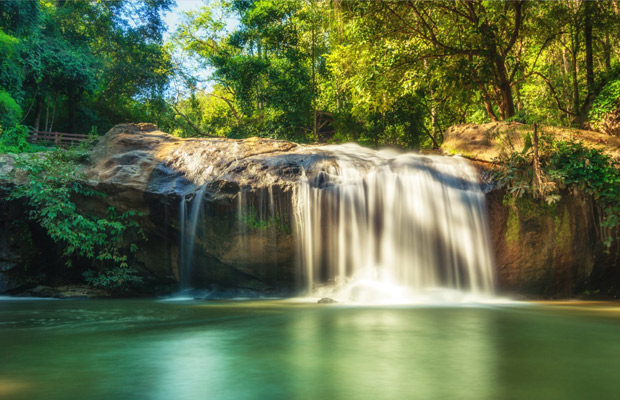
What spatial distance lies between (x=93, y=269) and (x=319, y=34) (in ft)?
52.2

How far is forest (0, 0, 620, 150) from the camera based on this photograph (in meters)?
12.5

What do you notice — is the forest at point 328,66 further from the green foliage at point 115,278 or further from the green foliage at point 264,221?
the green foliage at point 264,221

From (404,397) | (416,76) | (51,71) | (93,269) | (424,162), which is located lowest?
(404,397)

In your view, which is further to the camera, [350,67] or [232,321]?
[350,67]

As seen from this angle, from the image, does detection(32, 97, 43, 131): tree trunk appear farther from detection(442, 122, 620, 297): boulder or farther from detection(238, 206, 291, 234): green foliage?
detection(442, 122, 620, 297): boulder

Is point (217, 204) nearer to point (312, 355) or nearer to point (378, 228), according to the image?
point (378, 228)

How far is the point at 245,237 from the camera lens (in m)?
9.47

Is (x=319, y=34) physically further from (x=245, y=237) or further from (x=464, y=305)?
(x=464, y=305)

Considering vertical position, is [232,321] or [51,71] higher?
[51,71]

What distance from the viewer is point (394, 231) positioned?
9.14 meters

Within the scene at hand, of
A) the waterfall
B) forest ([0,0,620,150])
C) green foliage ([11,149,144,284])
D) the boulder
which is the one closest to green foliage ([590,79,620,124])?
forest ([0,0,620,150])

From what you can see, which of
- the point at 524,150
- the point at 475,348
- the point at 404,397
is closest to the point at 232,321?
the point at 475,348

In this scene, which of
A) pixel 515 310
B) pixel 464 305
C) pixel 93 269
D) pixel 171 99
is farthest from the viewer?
pixel 171 99

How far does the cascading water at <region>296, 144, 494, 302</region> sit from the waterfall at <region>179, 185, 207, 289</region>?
6.95 ft
